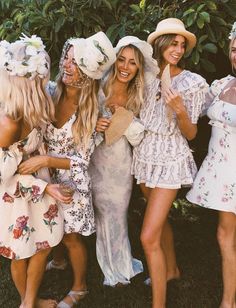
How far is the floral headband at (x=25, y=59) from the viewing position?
316 cm

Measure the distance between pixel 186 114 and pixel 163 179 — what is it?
0.49 meters

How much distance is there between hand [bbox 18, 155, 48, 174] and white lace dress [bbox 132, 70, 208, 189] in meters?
0.72

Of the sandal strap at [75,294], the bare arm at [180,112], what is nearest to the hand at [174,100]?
the bare arm at [180,112]

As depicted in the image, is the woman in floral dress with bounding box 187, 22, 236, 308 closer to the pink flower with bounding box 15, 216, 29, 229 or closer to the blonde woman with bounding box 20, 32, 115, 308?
the blonde woman with bounding box 20, 32, 115, 308

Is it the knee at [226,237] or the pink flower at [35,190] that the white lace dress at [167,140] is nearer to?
the knee at [226,237]

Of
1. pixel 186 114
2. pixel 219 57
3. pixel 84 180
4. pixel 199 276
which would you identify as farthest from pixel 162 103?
pixel 199 276

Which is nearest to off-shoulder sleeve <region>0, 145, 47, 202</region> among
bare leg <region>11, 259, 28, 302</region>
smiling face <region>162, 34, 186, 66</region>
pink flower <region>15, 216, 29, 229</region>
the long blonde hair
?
pink flower <region>15, 216, 29, 229</region>

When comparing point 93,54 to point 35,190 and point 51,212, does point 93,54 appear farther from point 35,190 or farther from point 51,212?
point 51,212

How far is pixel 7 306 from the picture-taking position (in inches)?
157

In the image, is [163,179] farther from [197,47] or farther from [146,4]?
[146,4]

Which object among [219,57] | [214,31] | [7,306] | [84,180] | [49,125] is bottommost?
[7,306]

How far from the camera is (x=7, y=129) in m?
3.18

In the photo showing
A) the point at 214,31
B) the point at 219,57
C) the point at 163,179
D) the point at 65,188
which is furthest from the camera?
the point at 219,57

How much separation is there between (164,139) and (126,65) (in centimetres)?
58
